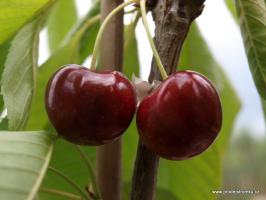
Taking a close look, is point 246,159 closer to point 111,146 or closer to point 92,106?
point 111,146

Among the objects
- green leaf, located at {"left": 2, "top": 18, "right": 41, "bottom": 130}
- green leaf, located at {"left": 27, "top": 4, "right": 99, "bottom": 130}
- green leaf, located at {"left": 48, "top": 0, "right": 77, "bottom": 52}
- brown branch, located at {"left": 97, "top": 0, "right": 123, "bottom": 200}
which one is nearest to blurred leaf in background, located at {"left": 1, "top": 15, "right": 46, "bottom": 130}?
green leaf, located at {"left": 2, "top": 18, "right": 41, "bottom": 130}

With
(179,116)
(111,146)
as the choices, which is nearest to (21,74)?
(111,146)

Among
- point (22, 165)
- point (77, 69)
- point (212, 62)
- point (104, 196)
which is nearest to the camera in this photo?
point (22, 165)

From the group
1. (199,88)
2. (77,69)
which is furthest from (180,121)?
(77,69)

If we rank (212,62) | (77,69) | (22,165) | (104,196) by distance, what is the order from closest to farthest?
(22,165)
(77,69)
(104,196)
(212,62)

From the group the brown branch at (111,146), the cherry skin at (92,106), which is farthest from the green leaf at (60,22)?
the cherry skin at (92,106)

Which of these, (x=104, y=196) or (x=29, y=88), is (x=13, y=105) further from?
(x=104, y=196)

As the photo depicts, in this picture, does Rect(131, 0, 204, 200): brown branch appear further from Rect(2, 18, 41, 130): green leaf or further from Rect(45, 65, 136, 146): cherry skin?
Rect(2, 18, 41, 130): green leaf
